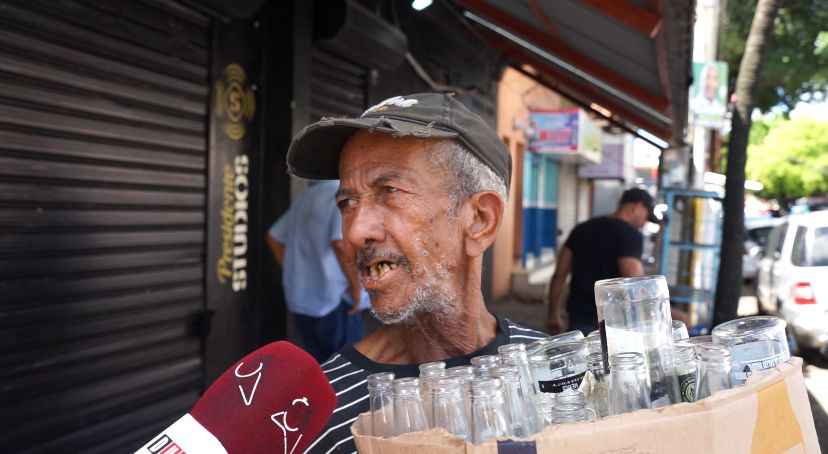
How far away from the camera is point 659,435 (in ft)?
3.01

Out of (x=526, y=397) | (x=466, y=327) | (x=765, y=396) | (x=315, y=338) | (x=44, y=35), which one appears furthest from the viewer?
(x=315, y=338)

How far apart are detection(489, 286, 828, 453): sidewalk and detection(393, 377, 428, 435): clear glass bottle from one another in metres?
1.49

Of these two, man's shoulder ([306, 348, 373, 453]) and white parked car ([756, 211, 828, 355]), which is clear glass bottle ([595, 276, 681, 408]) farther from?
white parked car ([756, 211, 828, 355])

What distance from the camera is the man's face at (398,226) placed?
1.56 m

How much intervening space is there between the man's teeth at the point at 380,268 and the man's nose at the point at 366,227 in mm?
55

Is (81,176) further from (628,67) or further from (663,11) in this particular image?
(628,67)

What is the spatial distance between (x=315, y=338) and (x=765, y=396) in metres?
4.07

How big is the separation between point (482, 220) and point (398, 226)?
24 centimetres

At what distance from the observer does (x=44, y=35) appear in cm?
345

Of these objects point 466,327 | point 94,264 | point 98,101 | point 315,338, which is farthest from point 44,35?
point 466,327

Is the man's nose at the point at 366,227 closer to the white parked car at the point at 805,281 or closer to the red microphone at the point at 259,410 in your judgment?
the red microphone at the point at 259,410

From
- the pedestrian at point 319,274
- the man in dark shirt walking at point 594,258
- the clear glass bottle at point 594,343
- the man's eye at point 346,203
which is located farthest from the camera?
the man in dark shirt walking at point 594,258

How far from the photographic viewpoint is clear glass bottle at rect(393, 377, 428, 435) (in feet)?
3.56

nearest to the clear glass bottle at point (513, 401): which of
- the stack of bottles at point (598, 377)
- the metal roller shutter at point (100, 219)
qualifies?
the stack of bottles at point (598, 377)
